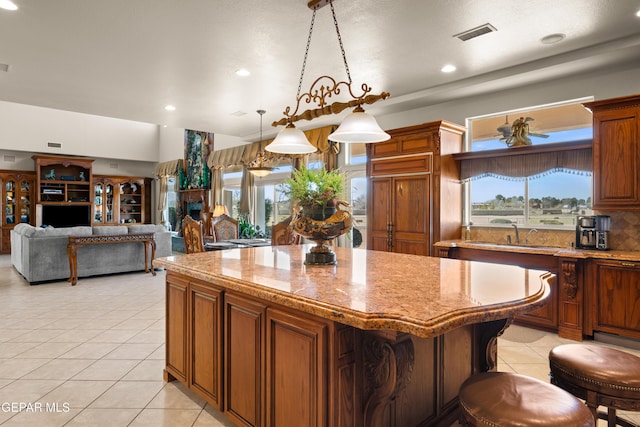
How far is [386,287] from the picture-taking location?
1668 mm

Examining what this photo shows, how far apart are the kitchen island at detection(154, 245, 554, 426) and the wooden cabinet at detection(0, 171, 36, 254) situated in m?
10.6

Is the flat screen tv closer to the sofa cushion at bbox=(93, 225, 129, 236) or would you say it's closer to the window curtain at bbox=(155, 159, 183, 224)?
the window curtain at bbox=(155, 159, 183, 224)

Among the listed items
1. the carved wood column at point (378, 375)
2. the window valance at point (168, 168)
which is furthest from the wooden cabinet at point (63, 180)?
the carved wood column at point (378, 375)

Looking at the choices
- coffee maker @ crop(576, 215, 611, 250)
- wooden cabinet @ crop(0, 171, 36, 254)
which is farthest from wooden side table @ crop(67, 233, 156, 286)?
wooden cabinet @ crop(0, 171, 36, 254)

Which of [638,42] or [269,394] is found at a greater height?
[638,42]

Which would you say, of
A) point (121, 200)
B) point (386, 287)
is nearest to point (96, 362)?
point (386, 287)

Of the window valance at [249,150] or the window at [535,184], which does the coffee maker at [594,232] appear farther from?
the window valance at [249,150]

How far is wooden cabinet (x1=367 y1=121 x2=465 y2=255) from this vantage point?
15.1 feet

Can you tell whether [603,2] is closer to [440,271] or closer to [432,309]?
[440,271]

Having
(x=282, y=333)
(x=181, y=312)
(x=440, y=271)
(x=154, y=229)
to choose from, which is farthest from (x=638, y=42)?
(x=154, y=229)

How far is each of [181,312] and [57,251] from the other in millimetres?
5018

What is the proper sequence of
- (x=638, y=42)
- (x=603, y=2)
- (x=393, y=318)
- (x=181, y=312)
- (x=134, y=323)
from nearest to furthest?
(x=393, y=318)
(x=181, y=312)
(x=603, y=2)
(x=638, y=42)
(x=134, y=323)

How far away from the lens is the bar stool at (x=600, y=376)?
1.50 m

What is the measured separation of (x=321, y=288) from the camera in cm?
165
